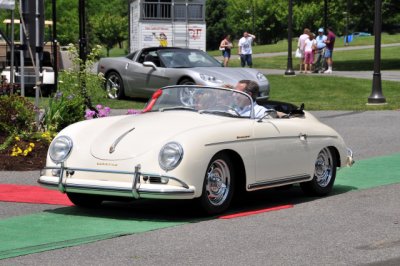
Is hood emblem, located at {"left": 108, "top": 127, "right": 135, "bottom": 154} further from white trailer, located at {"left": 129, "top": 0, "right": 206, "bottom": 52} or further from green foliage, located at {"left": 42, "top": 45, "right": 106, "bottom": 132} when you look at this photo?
white trailer, located at {"left": 129, "top": 0, "right": 206, "bottom": 52}

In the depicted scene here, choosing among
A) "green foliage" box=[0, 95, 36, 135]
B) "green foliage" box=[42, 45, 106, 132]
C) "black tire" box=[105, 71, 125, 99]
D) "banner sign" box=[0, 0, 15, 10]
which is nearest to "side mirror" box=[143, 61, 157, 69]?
"black tire" box=[105, 71, 125, 99]

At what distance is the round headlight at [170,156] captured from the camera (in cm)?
820

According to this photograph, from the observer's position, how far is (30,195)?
1001 cm

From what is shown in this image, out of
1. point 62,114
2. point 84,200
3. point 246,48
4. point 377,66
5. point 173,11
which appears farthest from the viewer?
point 173,11

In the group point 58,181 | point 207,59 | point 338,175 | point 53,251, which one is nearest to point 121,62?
A: point 207,59

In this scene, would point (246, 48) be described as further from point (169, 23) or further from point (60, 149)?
point (60, 149)

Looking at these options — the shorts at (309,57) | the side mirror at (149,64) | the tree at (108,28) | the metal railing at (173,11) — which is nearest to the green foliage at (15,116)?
the side mirror at (149,64)

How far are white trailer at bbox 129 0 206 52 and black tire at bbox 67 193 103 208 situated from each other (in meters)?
26.1

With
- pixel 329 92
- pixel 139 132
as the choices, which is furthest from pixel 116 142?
pixel 329 92

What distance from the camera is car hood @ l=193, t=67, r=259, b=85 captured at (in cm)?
1995

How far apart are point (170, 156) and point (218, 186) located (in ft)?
2.21

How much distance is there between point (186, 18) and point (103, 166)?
28075mm

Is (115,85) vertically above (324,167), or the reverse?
(115,85)

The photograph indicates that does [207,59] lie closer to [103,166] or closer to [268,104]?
[268,104]
